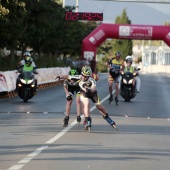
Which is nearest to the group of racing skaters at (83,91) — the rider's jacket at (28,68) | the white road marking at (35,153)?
the white road marking at (35,153)

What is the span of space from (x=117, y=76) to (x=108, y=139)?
12352 millimetres

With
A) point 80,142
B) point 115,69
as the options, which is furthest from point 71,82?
point 115,69

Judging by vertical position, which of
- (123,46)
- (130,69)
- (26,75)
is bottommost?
(123,46)

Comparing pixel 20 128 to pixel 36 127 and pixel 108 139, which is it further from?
pixel 108 139

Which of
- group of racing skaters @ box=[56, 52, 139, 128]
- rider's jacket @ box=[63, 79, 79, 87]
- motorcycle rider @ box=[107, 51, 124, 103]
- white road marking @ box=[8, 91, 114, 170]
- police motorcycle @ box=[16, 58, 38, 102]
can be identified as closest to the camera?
white road marking @ box=[8, 91, 114, 170]

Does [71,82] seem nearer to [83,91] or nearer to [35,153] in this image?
[83,91]

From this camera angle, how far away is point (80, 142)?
13.8 metres

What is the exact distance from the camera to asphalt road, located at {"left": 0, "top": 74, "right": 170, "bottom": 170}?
11016mm

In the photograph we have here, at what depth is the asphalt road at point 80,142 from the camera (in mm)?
11016

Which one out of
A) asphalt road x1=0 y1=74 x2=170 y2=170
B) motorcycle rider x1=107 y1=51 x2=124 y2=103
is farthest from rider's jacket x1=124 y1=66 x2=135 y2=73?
asphalt road x1=0 y1=74 x2=170 y2=170

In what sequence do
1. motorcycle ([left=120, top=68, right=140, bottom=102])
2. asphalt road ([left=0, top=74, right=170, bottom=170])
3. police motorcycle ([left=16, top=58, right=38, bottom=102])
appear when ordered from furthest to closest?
motorcycle ([left=120, top=68, right=140, bottom=102])
police motorcycle ([left=16, top=58, right=38, bottom=102])
asphalt road ([left=0, top=74, right=170, bottom=170])

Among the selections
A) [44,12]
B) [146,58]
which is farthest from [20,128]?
[146,58]

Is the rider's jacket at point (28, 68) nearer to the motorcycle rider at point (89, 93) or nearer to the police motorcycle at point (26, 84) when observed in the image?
the police motorcycle at point (26, 84)

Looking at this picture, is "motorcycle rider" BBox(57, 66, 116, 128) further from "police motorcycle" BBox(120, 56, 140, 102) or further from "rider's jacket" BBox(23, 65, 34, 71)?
"police motorcycle" BBox(120, 56, 140, 102)
